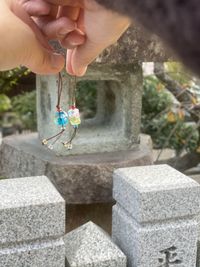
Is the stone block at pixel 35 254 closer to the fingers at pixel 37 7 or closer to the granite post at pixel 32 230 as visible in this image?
the granite post at pixel 32 230

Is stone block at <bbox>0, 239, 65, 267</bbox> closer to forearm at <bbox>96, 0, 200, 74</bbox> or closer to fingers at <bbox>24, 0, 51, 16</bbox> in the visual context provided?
fingers at <bbox>24, 0, 51, 16</bbox>

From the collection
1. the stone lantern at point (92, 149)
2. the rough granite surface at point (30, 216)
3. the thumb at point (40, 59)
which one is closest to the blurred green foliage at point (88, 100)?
the stone lantern at point (92, 149)

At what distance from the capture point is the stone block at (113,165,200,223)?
1.73 metres

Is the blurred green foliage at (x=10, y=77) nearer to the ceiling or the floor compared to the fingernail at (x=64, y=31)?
nearer to the floor

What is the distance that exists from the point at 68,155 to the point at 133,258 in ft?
2.13

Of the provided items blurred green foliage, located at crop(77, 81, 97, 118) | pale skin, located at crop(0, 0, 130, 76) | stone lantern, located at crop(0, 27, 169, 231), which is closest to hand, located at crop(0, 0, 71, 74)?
pale skin, located at crop(0, 0, 130, 76)

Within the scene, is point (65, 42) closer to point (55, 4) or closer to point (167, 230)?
point (55, 4)

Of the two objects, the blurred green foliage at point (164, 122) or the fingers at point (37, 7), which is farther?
the blurred green foliage at point (164, 122)

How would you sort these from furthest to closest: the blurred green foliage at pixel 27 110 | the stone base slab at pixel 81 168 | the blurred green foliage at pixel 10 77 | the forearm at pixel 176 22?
1. the blurred green foliage at pixel 27 110
2. the blurred green foliage at pixel 10 77
3. the stone base slab at pixel 81 168
4. the forearm at pixel 176 22

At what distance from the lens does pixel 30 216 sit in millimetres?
1595

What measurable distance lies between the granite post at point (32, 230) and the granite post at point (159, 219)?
30 cm

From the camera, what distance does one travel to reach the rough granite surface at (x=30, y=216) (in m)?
1.58

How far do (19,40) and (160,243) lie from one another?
141cm

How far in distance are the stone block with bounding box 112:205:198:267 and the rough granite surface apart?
1.02 feet
